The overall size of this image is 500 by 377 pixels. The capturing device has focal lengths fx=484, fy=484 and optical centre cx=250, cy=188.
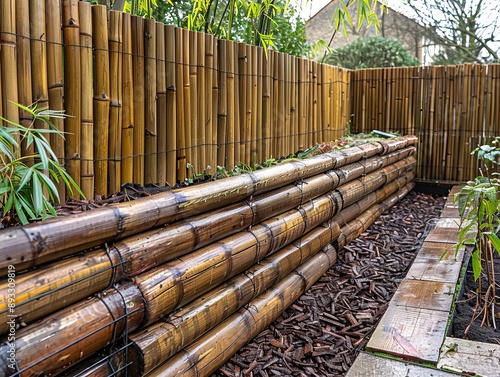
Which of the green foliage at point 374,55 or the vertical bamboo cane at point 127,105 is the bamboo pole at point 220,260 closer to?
the vertical bamboo cane at point 127,105

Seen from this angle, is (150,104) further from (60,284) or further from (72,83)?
(60,284)

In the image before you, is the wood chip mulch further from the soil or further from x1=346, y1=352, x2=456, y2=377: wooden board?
the soil

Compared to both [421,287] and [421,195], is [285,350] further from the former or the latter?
[421,195]

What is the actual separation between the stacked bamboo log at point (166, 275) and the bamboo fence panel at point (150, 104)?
42 centimetres

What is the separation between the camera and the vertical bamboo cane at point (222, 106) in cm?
312

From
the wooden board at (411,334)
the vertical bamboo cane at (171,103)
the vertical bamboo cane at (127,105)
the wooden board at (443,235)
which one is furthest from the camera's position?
the wooden board at (443,235)

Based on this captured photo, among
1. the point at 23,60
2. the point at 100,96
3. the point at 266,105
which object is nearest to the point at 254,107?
the point at 266,105

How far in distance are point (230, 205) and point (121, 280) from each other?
2.72ft

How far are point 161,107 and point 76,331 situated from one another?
1.41 m

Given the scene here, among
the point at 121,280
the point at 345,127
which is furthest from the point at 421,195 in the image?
the point at 121,280

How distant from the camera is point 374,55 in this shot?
11.6 metres

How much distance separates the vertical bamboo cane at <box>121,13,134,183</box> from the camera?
233 cm

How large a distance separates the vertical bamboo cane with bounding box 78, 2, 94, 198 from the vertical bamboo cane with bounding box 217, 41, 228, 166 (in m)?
1.13

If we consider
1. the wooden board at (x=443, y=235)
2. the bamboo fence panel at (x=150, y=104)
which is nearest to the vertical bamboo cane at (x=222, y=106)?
the bamboo fence panel at (x=150, y=104)
